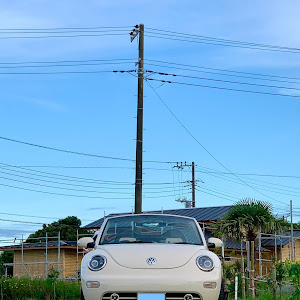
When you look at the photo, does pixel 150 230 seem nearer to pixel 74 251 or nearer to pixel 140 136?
pixel 140 136

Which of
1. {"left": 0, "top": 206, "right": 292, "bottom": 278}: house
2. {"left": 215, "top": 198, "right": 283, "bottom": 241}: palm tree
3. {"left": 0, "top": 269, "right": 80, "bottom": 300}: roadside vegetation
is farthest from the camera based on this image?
{"left": 0, "top": 206, "right": 292, "bottom": 278}: house

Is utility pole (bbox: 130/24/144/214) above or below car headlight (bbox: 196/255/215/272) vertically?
above

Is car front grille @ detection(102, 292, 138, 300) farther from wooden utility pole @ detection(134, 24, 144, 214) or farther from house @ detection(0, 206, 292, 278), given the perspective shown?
house @ detection(0, 206, 292, 278)

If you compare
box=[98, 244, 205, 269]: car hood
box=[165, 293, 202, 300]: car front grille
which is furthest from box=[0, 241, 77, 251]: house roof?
box=[165, 293, 202, 300]: car front grille

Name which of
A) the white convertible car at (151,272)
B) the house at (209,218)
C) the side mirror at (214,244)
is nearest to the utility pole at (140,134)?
the house at (209,218)

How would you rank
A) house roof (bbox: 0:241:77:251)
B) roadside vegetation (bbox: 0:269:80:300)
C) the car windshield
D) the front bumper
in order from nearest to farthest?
1. the front bumper
2. the car windshield
3. roadside vegetation (bbox: 0:269:80:300)
4. house roof (bbox: 0:241:77:251)

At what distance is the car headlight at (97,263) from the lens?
809 centimetres

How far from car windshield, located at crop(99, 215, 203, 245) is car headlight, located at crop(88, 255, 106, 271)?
777mm

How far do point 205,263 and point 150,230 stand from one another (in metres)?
1.34

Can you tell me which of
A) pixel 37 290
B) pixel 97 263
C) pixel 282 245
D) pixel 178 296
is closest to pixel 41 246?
pixel 282 245

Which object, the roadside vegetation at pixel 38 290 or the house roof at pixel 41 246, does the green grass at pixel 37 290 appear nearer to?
the roadside vegetation at pixel 38 290

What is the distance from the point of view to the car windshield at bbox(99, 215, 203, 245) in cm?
905

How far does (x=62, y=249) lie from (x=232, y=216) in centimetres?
1579

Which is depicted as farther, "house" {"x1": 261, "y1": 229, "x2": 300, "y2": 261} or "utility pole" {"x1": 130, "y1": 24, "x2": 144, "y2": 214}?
"house" {"x1": 261, "y1": 229, "x2": 300, "y2": 261}
